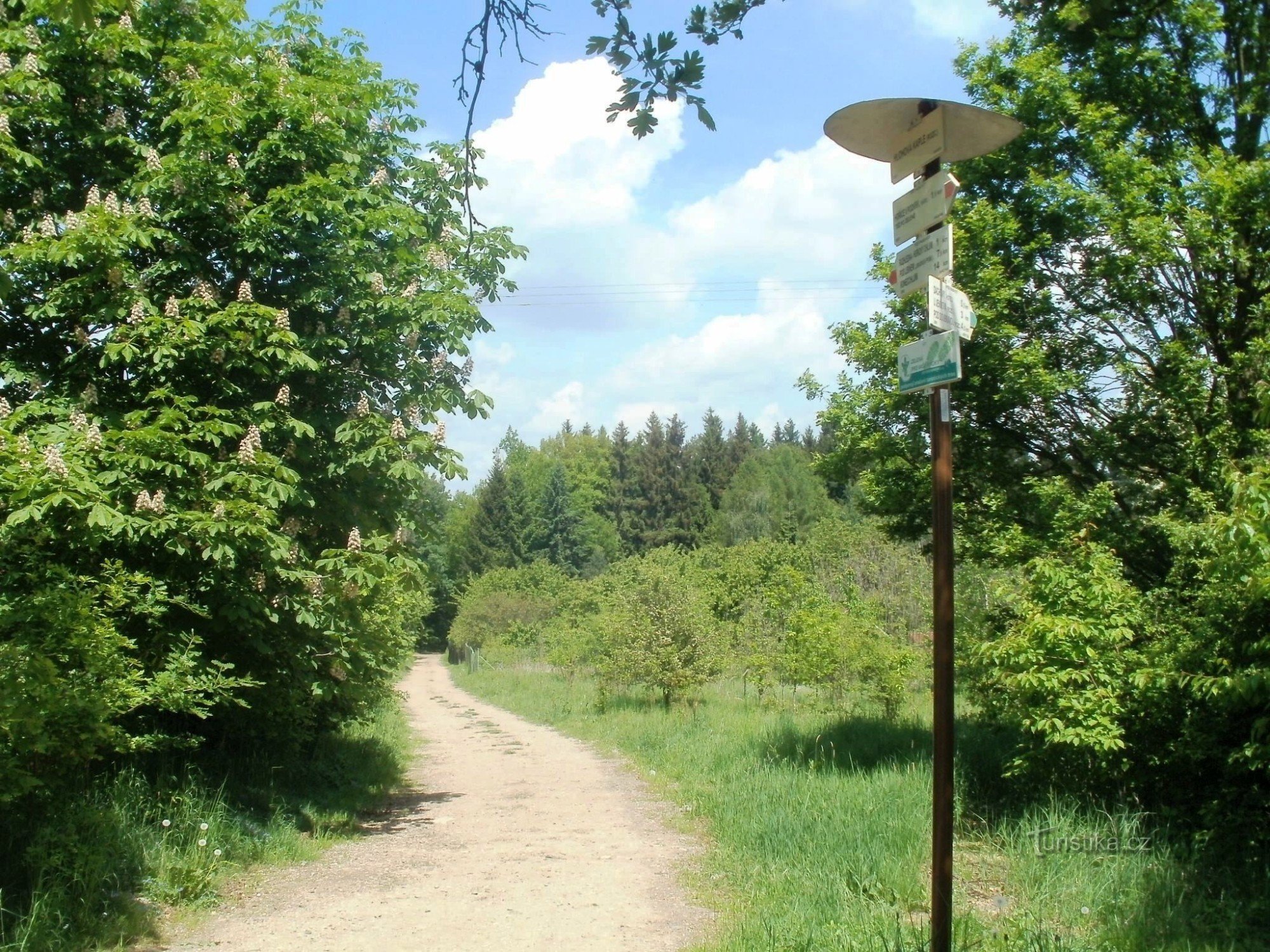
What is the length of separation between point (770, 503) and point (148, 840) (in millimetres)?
65642

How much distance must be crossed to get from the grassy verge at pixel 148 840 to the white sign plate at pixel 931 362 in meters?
5.38

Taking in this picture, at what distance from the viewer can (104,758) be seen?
7.30m

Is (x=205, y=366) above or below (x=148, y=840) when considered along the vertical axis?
above

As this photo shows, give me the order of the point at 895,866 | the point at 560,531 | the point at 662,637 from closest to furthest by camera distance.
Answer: the point at 895,866 < the point at 662,637 < the point at 560,531

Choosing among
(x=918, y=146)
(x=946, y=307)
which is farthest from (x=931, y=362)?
(x=918, y=146)

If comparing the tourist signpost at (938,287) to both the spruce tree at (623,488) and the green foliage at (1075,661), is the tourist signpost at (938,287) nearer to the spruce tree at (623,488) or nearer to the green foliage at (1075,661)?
Answer: the green foliage at (1075,661)

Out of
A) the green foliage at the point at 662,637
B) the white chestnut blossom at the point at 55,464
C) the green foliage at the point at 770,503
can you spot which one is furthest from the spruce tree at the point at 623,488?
the white chestnut blossom at the point at 55,464

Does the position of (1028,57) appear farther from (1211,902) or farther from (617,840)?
(617,840)

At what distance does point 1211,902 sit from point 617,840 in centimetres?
501

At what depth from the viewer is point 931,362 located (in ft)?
13.0

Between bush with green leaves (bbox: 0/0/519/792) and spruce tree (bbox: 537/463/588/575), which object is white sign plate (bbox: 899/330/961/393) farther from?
spruce tree (bbox: 537/463/588/575)

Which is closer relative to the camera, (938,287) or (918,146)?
(938,287)

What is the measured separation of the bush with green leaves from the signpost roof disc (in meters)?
4.89

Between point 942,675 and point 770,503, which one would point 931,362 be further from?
point 770,503
